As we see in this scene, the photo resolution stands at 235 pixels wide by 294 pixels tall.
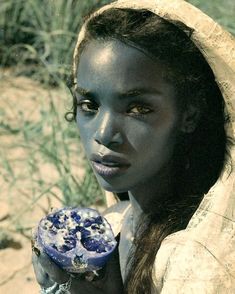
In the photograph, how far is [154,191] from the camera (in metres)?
2.11

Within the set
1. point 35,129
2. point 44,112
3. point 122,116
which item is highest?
point 122,116

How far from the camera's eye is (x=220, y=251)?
1817mm

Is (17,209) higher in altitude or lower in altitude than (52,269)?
lower

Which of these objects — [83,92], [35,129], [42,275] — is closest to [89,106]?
[83,92]

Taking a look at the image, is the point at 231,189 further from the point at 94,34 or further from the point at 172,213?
the point at 94,34

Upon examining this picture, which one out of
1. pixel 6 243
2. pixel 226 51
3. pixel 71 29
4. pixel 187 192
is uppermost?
pixel 226 51

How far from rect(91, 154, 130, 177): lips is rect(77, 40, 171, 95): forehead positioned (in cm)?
19

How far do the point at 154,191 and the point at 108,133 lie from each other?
0.37 m

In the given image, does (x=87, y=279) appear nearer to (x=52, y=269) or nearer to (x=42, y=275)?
(x=52, y=269)

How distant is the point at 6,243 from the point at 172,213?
1446 mm

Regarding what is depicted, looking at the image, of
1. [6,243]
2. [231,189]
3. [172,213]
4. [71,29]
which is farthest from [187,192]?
[71,29]

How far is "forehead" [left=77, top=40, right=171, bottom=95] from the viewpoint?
1830 millimetres

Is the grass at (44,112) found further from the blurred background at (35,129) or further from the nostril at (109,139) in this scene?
the nostril at (109,139)

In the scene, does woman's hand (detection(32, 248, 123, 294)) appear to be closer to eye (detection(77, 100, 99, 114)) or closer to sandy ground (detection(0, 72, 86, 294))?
eye (detection(77, 100, 99, 114))
